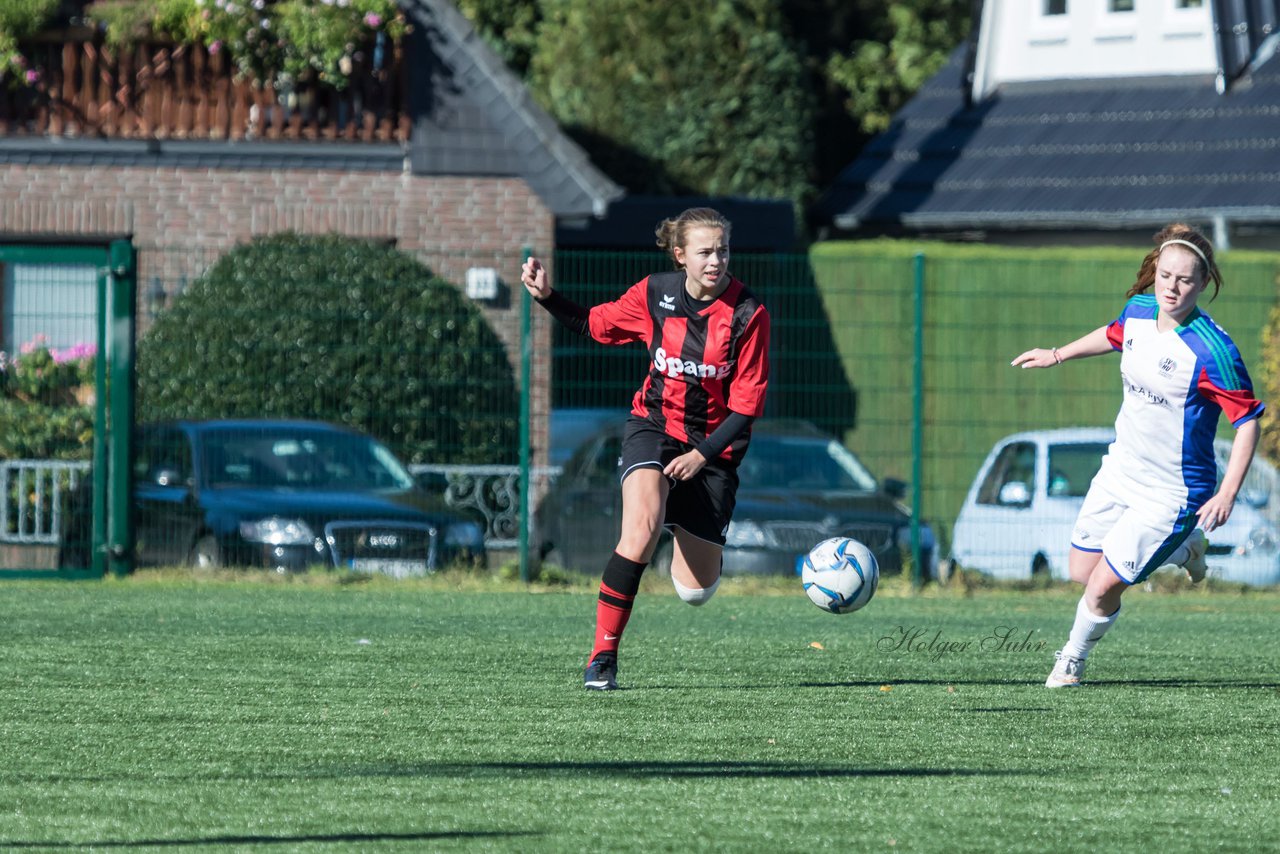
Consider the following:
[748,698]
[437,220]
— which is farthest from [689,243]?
[437,220]

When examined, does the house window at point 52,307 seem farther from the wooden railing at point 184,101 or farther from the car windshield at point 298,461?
the wooden railing at point 184,101

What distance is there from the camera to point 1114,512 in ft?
27.6

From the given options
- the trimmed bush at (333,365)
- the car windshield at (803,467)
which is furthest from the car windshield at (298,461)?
the car windshield at (803,467)

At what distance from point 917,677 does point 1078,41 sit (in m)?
17.7

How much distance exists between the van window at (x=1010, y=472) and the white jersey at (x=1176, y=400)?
20.0 ft

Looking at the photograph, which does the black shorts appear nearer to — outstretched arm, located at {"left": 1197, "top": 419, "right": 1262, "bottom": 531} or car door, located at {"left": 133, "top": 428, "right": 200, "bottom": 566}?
outstretched arm, located at {"left": 1197, "top": 419, "right": 1262, "bottom": 531}

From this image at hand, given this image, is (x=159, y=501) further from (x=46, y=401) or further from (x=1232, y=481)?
(x=1232, y=481)

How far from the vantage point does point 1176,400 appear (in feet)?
26.5

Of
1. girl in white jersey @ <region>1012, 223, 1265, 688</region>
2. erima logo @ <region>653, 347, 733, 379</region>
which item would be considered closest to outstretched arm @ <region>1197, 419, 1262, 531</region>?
girl in white jersey @ <region>1012, 223, 1265, 688</region>

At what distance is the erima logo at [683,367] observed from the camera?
27.5 ft

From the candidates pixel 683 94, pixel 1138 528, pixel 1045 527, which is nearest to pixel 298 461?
pixel 1045 527

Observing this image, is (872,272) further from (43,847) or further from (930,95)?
(43,847)

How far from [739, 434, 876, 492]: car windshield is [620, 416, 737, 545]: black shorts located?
586 centimetres

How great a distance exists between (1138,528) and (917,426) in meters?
5.86
